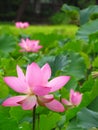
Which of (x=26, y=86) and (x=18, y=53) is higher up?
(x=26, y=86)

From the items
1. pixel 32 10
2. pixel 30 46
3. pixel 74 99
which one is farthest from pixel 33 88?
pixel 32 10

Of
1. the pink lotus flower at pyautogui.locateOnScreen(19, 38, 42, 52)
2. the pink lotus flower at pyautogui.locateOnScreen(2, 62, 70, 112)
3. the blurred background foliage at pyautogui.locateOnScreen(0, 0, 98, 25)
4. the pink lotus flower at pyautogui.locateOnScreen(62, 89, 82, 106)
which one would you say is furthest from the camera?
the blurred background foliage at pyautogui.locateOnScreen(0, 0, 98, 25)

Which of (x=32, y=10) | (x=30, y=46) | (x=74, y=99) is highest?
(x=74, y=99)

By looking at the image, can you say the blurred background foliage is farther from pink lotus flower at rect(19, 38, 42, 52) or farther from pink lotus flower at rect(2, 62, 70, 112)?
pink lotus flower at rect(2, 62, 70, 112)

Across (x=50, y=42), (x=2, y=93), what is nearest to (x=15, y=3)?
(x=50, y=42)

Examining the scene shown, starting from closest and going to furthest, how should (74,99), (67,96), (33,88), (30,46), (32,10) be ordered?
(33,88), (74,99), (67,96), (30,46), (32,10)

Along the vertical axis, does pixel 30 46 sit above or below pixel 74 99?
below

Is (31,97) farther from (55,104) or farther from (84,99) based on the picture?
(84,99)

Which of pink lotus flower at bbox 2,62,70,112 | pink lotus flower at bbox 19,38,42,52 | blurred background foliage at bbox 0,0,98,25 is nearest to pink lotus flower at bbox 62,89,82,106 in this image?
pink lotus flower at bbox 2,62,70,112

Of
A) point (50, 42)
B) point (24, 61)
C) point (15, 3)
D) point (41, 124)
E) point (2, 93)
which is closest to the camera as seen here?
point (41, 124)

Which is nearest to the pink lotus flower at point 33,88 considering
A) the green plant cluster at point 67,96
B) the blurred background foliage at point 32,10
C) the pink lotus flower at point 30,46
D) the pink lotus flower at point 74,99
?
the green plant cluster at point 67,96

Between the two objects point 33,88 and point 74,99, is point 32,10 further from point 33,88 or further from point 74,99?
point 33,88
